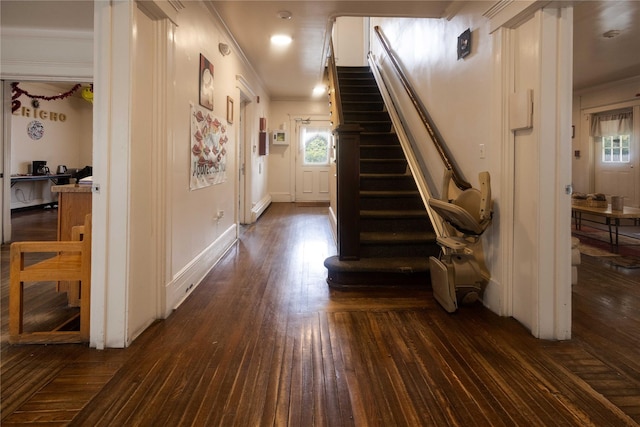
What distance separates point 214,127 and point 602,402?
11.3 ft

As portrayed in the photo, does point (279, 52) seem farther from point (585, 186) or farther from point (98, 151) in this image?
point (585, 186)

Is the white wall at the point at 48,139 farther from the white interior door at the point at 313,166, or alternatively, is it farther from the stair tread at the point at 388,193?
the stair tread at the point at 388,193

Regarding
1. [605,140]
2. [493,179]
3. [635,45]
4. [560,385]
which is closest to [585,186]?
[605,140]

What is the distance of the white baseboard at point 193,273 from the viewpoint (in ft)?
8.21

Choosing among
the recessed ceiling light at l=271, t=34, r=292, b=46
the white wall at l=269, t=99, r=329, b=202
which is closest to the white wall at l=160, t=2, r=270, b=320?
→ the recessed ceiling light at l=271, t=34, r=292, b=46

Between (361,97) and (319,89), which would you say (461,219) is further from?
(319,89)

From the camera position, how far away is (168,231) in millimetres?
2418

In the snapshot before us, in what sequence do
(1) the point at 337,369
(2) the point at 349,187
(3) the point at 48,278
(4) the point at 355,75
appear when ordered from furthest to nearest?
1. (4) the point at 355,75
2. (2) the point at 349,187
3. (3) the point at 48,278
4. (1) the point at 337,369

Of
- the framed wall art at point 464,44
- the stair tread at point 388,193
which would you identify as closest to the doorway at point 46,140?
→ the stair tread at point 388,193

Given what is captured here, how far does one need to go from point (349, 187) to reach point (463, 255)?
1094mm

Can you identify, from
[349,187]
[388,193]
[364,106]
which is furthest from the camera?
[364,106]

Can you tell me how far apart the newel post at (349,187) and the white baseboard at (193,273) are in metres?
1.27

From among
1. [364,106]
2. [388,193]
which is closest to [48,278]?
[388,193]

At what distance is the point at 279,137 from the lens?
29.2ft
